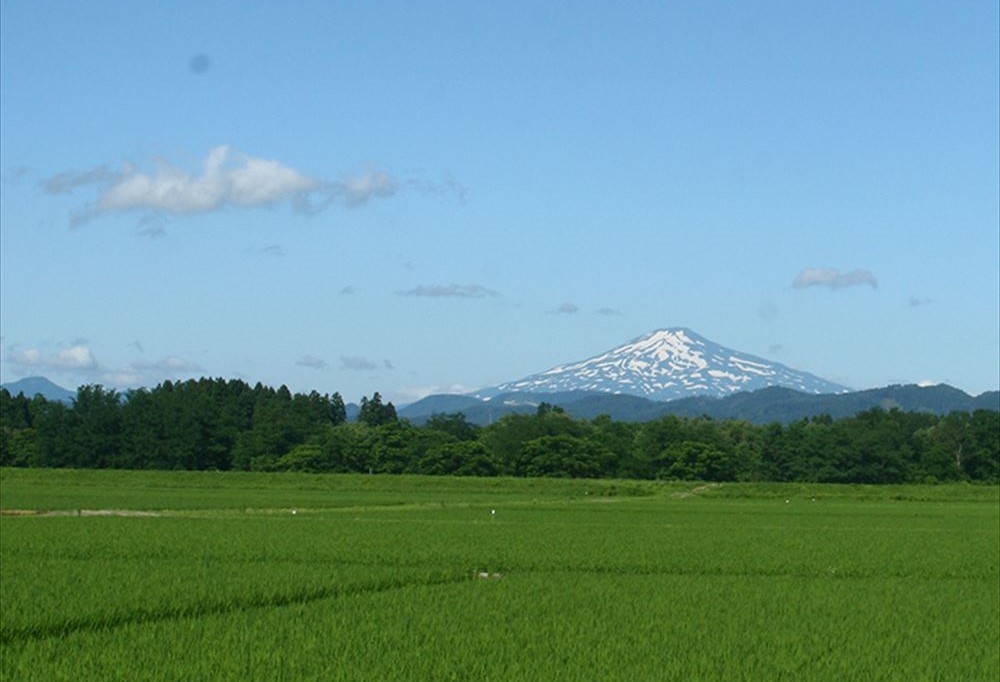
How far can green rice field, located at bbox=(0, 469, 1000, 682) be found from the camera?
14078 mm

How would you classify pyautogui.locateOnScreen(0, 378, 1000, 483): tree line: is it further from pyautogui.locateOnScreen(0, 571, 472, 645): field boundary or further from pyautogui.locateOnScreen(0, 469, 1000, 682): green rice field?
pyautogui.locateOnScreen(0, 571, 472, 645): field boundary

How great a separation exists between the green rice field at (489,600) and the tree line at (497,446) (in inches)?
2479

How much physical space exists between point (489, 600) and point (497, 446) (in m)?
95.9

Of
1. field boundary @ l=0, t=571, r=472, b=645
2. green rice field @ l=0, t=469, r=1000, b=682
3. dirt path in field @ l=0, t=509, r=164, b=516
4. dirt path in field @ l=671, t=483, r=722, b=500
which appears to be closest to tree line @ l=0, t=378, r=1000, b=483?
dirt path in field @ l=671, t=483, r=722, b=500

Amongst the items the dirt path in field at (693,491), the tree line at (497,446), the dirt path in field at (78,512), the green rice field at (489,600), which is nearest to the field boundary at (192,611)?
the green rice field at (489,600)

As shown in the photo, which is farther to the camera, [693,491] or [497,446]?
[497,446]

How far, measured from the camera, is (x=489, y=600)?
19969 mm

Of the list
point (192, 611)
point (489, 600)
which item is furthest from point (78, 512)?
point (489, 600)

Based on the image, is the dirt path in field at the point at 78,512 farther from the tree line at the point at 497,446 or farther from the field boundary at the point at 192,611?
the tree line at the point at 497,446

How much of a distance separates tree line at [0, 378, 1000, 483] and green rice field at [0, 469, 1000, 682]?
62971 millimetres

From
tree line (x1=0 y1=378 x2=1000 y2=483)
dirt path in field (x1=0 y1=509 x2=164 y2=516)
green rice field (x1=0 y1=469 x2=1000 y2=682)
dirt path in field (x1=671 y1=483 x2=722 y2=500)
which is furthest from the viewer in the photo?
tree line (x1=0 y1=378 x2=1000 y2=483)

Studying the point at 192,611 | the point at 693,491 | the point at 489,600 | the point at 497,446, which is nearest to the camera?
the point at 192,611

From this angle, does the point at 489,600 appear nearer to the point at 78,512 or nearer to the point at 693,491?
the point at 78,512

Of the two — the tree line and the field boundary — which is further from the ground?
the tree line
